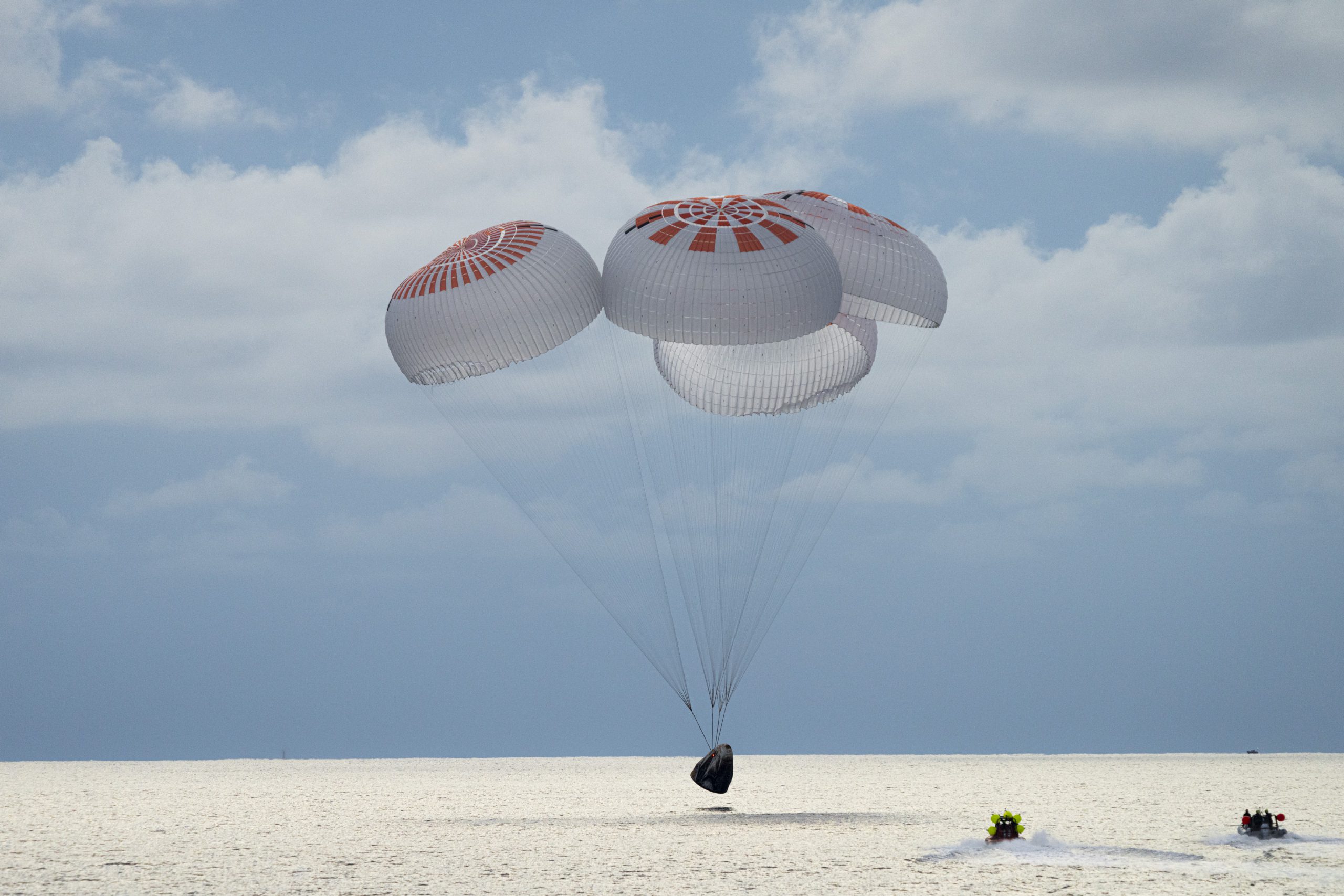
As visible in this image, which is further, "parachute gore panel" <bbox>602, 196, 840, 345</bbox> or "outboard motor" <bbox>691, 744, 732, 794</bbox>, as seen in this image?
"outboard motor" <bbox>691, 744, 732, 794</bbox>

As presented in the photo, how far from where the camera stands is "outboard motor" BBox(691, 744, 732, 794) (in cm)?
1838

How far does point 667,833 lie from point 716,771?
1162 mm

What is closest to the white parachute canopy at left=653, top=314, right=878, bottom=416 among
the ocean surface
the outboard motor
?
the outboard motor

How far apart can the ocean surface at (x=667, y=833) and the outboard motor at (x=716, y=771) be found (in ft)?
2.18

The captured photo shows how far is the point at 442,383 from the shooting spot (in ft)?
58.6

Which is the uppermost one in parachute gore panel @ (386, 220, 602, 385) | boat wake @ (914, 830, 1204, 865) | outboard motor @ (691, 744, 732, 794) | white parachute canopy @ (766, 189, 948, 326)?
white parachute canopy @ (766, 189, 948, 326)

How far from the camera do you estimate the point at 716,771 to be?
18.4 metres

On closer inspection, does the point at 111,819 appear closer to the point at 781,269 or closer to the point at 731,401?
the point at 731,401

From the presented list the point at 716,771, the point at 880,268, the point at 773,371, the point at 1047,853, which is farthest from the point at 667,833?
the point at 880,268

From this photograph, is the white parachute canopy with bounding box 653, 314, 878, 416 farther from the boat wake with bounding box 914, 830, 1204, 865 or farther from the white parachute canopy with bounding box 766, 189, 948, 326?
the boat wake with bounding box 914, 830, 1204, 865

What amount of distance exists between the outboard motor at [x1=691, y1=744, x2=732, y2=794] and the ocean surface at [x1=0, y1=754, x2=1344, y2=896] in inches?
26.2

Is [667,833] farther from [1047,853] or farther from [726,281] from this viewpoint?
[726,281]

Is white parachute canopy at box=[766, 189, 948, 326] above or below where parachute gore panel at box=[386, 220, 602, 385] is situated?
above

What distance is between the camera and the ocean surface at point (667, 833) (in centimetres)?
1388
